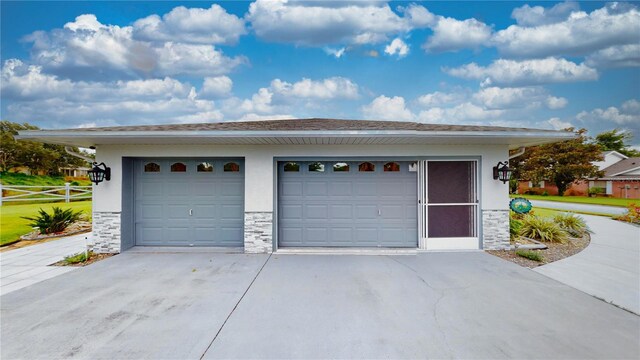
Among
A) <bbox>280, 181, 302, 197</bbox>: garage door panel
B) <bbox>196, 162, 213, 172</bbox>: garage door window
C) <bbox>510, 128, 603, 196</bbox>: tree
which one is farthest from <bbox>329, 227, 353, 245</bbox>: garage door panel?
<bbox>510, 128, 603, 196</bbox>: tree

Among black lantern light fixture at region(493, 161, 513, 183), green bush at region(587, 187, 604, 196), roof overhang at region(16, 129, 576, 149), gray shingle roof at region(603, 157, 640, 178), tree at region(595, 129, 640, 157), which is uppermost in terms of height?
tree at region(595, 129, 640, 157)

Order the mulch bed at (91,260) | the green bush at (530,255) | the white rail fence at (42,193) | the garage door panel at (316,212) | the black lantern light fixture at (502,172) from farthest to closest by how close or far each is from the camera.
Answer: the white rail fence at (42,193) < the garage door panel at (316,212) < the black lantern light fixture at (502,172) < the green bush at (530,255) < the mulch bed at (91,260)

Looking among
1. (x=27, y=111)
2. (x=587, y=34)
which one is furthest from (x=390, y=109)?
(x=27, y=111)

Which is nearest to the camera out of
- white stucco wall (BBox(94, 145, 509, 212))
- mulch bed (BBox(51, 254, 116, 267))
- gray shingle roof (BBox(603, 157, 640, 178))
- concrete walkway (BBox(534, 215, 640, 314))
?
concrete walkway (BBox(534, 215, 640, 314))

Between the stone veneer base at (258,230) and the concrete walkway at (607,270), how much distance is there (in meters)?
5.42

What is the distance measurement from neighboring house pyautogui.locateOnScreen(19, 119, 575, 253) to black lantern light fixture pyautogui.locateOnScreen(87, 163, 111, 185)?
0.48 feet

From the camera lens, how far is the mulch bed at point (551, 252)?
5301mm

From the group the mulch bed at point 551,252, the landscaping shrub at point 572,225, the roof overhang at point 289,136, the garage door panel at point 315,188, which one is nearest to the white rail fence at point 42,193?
the roof overhang at point 289,136

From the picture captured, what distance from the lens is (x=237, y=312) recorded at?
321cm

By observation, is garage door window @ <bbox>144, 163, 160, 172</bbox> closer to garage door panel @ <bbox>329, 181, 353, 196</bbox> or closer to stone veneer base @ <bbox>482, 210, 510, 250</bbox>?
garage door panel @ <bbox>329, 181, 353, 196</bbox>

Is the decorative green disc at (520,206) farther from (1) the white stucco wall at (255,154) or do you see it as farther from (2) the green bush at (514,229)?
(1) the white stucco wall at (255,154)

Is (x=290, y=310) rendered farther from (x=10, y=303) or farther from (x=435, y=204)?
(x=435, y=204)

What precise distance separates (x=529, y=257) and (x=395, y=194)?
303 centimetres

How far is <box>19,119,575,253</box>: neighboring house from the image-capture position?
590 cm
